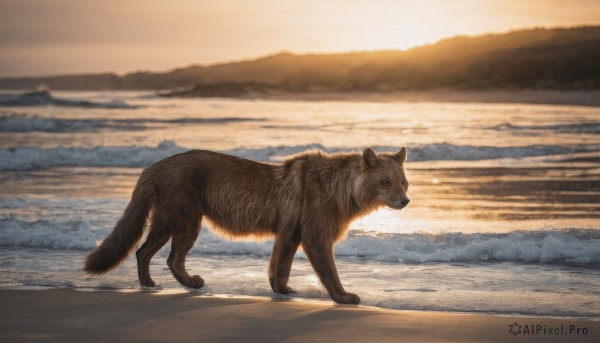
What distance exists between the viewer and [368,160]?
7383 millimetres

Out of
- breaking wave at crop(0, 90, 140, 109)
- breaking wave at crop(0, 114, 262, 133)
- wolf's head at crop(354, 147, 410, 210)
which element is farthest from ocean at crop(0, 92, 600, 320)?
breaking wave at crop(0, 90, 140, 109)

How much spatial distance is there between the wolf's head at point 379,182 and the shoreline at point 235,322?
3.54 feet

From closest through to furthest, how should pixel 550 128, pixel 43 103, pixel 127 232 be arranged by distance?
1. pixel 127 232
2. pixel 550 128
3. pixel 43 103

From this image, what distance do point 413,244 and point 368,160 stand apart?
8.75 feet

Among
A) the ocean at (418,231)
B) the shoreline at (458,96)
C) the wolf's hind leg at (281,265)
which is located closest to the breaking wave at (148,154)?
the ocean at (418,231)

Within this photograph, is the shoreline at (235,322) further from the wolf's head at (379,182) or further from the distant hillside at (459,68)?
the distant hillside at (459,68)

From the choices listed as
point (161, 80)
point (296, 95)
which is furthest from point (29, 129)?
point (161, 80)

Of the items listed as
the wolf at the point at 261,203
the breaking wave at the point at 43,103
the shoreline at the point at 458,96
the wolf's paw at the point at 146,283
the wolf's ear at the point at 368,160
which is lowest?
the wolf's paw at the point at 146,283

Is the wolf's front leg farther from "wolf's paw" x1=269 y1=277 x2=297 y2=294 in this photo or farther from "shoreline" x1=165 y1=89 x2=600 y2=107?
"shoreline" x1=165 y1=89 x2=600 y2=107

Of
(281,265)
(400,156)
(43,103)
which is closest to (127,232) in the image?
(281,265)

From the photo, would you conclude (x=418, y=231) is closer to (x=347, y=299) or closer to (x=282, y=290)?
(x=282, y=290)

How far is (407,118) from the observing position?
41719 mm

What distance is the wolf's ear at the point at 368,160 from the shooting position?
7324 millimetres

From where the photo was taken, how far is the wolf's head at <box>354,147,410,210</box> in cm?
735
